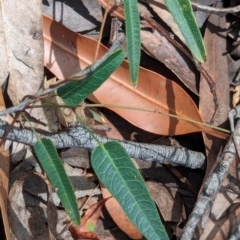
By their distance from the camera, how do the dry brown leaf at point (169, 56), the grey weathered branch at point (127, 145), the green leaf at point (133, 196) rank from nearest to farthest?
the green leaf at point (133, 196), the grey weathered branch at point (127, 145), the dry brown leaf at point (169, 56)

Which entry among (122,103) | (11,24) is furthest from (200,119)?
(11,24)

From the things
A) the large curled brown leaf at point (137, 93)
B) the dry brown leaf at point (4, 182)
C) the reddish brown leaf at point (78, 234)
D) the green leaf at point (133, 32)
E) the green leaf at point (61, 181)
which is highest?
the green leaf at point (133, 32)

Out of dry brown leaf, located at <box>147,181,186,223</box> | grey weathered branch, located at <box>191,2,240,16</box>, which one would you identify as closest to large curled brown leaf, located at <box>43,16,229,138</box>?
dry brown leaf, located at <box>147,181,186,223</box>

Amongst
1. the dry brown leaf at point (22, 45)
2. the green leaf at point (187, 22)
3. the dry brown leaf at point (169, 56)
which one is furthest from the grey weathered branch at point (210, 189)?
the dry brown leaf at point (22, 45)

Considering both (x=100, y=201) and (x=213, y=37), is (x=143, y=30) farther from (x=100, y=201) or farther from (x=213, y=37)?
(x=100, y=201)

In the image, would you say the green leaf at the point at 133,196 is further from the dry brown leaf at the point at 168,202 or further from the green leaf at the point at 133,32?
the dry brown leaf at the point at 168,202

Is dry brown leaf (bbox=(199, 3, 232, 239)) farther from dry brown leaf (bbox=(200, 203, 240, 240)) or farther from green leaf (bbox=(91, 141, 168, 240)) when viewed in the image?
green leaf (bbox=(91, 141, 168, 240))
